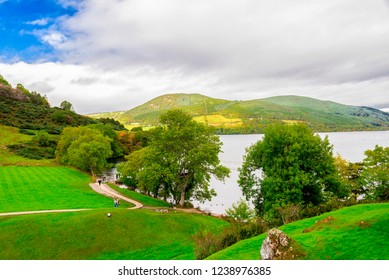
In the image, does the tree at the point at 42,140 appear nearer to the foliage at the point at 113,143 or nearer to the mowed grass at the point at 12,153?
the mowed grass at the point at 12,153

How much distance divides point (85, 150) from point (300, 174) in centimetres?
4873

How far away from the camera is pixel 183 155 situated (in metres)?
43.4

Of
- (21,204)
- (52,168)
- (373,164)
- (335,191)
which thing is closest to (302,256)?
(335,191)

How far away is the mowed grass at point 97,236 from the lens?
25672 mm

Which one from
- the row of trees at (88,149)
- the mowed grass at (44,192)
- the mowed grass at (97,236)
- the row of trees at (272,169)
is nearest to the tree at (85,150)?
the row of trees at (88,149)

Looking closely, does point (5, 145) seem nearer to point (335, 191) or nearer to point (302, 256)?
point (335, 191)

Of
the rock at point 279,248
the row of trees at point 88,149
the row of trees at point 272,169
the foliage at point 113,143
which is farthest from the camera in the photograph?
the foliage at point 113,143

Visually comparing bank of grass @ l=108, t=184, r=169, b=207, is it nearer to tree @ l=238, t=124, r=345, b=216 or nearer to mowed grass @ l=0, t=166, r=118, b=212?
mowed grass @ l=0, t=166, r=118, b=212

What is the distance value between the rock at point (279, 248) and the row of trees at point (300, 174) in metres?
18.3

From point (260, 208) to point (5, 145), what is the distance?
3288 inches

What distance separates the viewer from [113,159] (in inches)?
4038

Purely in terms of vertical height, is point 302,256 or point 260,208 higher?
point 302,256

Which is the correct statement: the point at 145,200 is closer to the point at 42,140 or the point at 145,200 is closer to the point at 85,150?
the point at 85,150

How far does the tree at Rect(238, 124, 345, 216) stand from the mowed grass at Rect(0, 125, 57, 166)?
63201 mm
